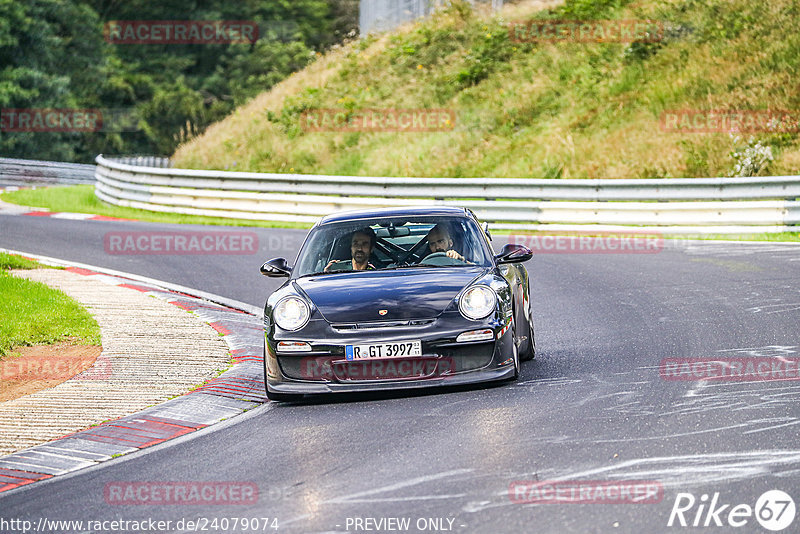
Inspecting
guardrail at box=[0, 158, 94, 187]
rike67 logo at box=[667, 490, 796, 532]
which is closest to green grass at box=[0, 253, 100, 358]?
rike67 logo at box=[667, 490, 796, 532]

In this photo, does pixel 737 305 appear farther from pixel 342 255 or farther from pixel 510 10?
pixel 510 10

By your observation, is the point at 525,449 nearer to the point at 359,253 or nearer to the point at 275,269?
the point at 359,253

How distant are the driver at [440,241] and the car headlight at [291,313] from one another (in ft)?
4.59

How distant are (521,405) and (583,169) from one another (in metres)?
17.3

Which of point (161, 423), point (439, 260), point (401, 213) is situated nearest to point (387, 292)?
point (439, 260)

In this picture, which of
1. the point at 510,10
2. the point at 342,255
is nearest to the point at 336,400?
the point at 342,255

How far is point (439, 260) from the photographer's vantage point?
8867mm

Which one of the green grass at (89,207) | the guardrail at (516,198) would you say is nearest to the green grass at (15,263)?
the guardrail at (516,198)

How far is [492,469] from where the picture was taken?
586 centimetres

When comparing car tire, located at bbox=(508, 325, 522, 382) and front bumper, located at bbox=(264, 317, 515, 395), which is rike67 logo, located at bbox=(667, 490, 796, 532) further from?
car tire, located at bbox=(508, 325, 522, 382)

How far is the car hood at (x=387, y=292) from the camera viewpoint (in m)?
7.88

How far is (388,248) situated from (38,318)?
418 cm

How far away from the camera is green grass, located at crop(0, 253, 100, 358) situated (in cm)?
1062

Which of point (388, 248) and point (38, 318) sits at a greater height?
point (388, 248)
